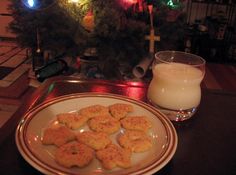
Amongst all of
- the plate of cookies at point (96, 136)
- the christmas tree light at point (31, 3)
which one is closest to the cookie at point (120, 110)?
the plate of cookies at point (96, 136)

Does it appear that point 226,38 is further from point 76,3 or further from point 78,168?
point 78,168

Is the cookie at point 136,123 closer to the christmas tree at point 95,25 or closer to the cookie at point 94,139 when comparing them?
the cookie at point 94,139

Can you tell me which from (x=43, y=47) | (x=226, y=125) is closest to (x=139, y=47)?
(x=43, y=47)

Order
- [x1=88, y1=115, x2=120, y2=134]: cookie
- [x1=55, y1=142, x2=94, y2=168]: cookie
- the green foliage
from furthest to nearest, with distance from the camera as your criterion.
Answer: the green foliage
[x1=88, y1=115, x2=120, y2=134]: cookie
[x1=55, y1=142, x2=94, y2=168]: cookie

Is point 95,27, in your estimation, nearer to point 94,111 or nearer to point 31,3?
point 31,3

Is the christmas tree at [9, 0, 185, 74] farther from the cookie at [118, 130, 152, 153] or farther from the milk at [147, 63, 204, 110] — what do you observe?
the cookie at [118, 130, 152, 153]

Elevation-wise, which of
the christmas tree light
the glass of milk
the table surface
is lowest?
the table surface

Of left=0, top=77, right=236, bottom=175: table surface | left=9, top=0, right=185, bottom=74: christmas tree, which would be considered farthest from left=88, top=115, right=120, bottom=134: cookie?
left=9, top=0, right=185, bottom=74: christmas tree
